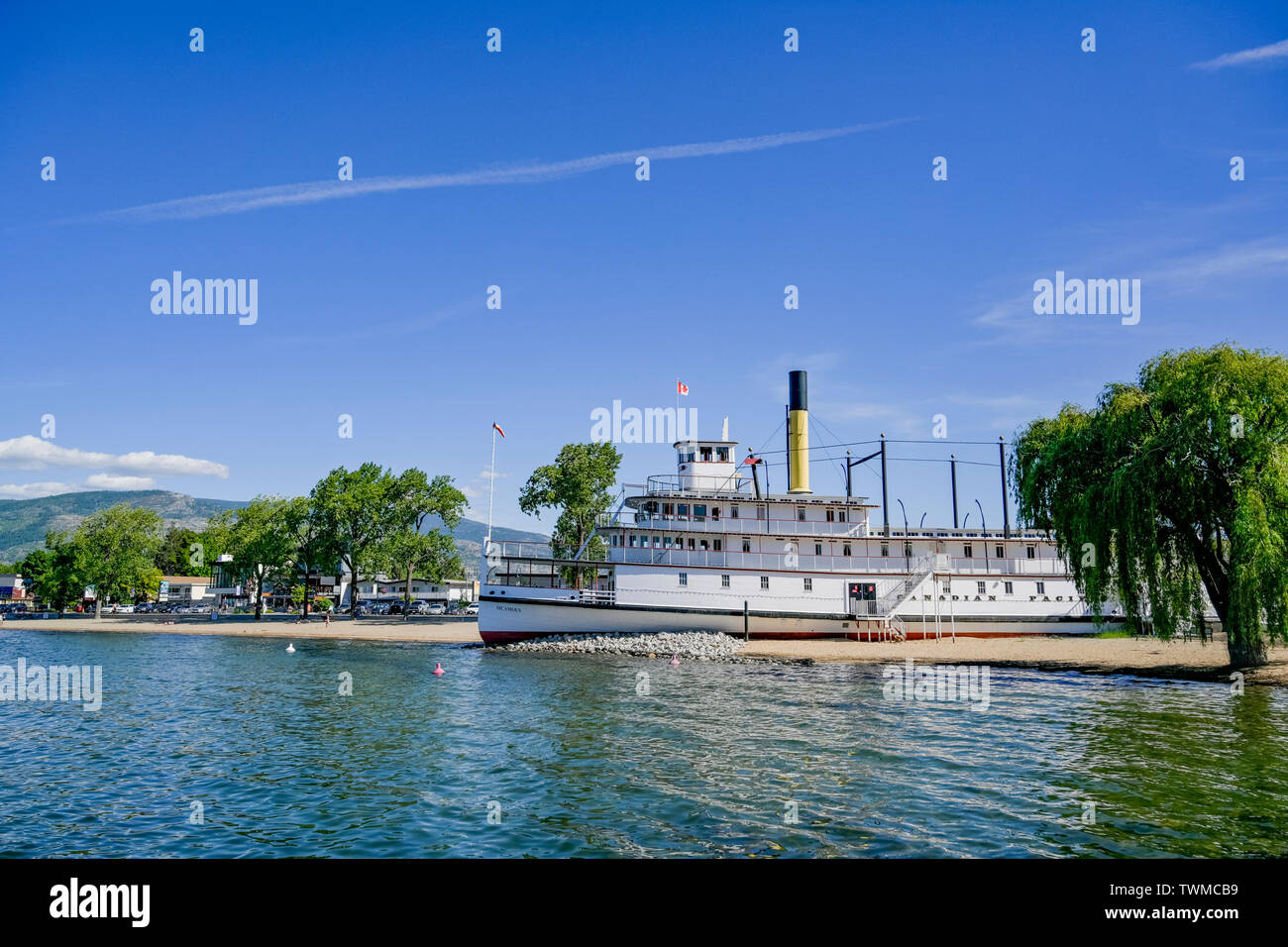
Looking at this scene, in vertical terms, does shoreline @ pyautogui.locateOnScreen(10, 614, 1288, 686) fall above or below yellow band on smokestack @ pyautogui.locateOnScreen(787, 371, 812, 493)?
below

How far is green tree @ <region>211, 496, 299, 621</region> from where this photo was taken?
81.1 meters

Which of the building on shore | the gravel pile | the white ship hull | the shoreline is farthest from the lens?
the building on shore

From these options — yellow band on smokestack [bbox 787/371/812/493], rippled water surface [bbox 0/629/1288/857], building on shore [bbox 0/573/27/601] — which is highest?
yellow band on smokestack [bbox 787/371/812/493]

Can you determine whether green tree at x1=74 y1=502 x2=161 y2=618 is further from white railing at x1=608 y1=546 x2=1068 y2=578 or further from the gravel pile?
white railing at x1=608 y1=546 x2=1068 y2=578

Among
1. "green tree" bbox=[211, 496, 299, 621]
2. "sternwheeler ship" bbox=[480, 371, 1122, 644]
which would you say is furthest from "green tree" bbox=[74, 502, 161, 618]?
"sternwheeler ship" bbox=[480, 371, 1122, 644]

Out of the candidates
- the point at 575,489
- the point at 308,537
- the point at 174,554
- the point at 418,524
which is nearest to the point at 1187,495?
the point at 575,489

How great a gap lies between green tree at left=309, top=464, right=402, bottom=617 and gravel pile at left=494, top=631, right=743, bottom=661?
38058 mm

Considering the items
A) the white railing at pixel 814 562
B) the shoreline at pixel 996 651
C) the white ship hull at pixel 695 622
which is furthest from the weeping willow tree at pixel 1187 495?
the white railing at pixel 814 562

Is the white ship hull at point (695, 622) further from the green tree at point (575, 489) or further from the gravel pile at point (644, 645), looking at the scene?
the green tree at point (575, 489)

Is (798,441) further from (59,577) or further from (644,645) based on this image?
(59,577)

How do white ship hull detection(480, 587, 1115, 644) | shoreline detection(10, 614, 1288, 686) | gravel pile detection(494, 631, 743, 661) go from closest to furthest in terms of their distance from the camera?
1. shoreline detection(10, 614, 1288, 686)
2. gravel pile detection(494, 631, 743, 661)
3. white ship hull detection(480, 587, 1115, 644)
